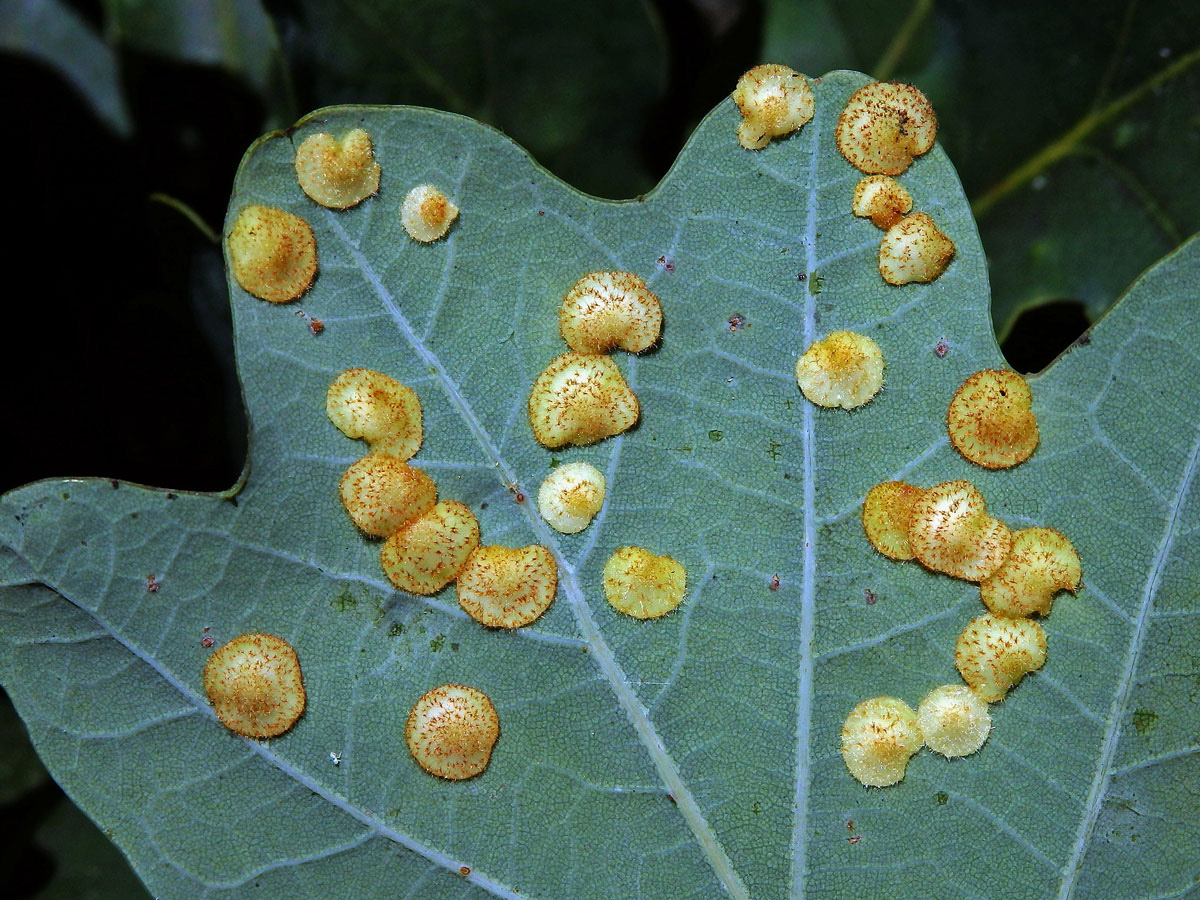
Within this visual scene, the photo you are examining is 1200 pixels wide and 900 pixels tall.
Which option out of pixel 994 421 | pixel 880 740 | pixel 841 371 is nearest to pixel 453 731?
pixel 880 740

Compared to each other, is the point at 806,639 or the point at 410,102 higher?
the point at 410,102

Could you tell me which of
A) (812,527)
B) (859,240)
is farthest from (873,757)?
(859,240)

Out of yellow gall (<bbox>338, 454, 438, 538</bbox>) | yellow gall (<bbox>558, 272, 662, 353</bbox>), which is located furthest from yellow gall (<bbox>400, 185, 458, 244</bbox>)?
yellow gall (<bbox>338, 454, 438, 538</bbox>)

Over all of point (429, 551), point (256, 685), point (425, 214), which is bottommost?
point (256, 685)

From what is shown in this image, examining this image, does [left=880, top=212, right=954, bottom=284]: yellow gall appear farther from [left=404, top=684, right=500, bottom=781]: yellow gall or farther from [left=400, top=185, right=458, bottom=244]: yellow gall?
[left=404, top=684, right=500, bottom=781]: yellow gall

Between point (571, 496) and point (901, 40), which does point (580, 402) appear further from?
point (901, 40)

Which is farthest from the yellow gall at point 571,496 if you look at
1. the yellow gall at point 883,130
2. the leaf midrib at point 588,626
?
the yellow gall at point 883,130

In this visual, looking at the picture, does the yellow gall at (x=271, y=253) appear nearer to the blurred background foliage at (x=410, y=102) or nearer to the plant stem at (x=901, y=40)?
the blurred background foliage at (x=410, y=102)
